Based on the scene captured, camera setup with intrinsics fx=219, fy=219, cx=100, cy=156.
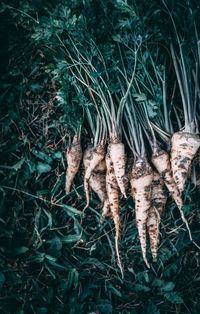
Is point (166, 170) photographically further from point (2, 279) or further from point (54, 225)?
point (2, 279)

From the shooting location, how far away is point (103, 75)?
6.03ft

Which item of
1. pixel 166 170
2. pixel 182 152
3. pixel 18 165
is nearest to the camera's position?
pixel 182 152

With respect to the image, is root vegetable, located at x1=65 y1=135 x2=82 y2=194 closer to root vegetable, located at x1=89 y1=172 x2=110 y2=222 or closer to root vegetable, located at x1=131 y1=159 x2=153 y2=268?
root vegetable, located at x1=89 y1=172 x2=110 y2=222

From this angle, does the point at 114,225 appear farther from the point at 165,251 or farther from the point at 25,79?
the point at 25,79

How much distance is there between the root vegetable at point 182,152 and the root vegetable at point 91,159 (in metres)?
0.59

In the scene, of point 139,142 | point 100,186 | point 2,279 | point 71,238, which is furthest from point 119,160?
point 2,279

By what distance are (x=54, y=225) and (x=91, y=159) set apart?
725 mm

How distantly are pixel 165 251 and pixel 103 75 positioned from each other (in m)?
1.66

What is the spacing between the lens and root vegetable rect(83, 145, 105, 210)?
1860 mm

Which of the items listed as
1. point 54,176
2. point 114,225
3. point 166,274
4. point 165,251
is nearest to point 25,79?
point 54,176

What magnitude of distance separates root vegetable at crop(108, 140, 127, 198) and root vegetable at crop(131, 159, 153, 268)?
0.08 m

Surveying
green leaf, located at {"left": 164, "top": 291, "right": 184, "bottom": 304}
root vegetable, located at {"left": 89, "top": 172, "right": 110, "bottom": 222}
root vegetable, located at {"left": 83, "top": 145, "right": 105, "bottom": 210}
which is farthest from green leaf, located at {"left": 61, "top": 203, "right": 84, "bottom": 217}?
green leaf, located at {"left": 164, "top": 291, "right": 184, "bottom": 304}

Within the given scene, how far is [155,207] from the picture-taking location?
6.24ft

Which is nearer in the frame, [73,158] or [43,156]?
[73,158]
